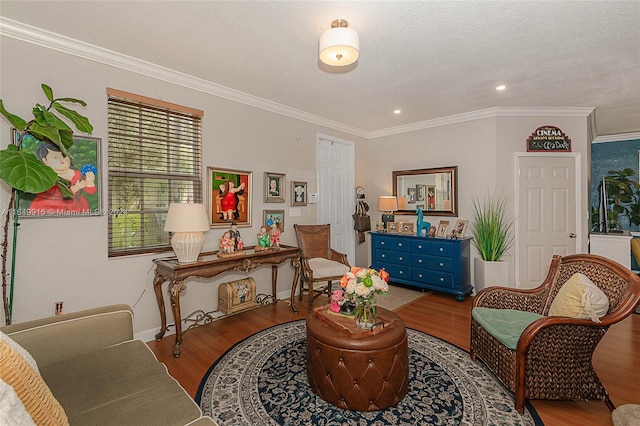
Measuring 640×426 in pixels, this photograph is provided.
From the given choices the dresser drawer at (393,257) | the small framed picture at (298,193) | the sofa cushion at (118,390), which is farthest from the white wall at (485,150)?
the sofa cushion at (118,390)

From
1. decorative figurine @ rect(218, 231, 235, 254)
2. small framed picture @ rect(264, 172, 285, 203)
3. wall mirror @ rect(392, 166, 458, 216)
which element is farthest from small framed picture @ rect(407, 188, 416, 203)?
decorative figurine @ rect(218, 231, 235, 254)

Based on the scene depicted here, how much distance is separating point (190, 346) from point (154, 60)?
8.85 feet

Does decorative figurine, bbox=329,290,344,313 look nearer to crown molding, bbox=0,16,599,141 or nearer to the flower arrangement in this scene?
the flower arrangement

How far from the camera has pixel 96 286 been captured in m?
2.64

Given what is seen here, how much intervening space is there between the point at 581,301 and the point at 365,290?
1.41m

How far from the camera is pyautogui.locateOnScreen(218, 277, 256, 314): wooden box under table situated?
3.33 metres

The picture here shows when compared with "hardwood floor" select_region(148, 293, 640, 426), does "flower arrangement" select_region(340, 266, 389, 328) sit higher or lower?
higher

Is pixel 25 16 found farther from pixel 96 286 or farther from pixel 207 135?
pixel 96 286

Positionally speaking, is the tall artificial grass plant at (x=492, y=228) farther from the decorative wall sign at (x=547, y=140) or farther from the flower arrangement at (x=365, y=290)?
the flower arrangement at (x=365, y=290)

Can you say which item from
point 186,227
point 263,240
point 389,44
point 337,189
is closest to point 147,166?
point 186,227

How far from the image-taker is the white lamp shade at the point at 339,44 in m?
2.04

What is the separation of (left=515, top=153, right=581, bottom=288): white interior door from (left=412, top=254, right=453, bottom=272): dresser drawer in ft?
3.38

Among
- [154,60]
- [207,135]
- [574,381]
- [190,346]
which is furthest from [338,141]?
[574,381]

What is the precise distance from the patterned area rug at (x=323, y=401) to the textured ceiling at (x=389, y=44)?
266cm
